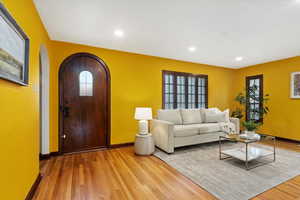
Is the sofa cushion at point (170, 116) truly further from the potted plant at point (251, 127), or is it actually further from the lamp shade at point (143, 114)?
the potted plant at point (251, 127)

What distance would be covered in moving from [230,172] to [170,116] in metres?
1.81

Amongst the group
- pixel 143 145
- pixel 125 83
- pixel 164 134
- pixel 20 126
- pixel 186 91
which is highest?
pixel 125 83

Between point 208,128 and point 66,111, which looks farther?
point 208,128

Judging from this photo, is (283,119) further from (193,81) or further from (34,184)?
(34,184)

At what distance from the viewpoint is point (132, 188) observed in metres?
1.95

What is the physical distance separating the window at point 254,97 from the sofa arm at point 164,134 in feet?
10.9

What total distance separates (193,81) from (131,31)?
289cm

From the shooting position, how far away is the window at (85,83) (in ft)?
10.9

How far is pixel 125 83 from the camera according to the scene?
3752mm

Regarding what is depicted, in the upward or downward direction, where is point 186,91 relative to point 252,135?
upward

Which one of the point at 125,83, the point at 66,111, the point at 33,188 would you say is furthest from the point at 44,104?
the point at 125,83

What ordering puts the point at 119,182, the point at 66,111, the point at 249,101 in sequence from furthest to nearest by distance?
the point at 249,101
the point at 66,111
the point at 119,182

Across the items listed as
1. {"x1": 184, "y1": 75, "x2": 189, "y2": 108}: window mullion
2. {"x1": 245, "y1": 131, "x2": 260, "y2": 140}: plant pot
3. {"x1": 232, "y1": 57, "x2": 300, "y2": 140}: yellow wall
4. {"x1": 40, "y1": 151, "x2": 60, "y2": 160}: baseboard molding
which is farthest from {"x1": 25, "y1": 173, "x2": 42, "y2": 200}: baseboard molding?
{"x1": 232, "y1": 57, "x2": 300, "y2": 140}: yellow wall

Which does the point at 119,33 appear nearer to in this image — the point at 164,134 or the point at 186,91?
the point at 164,134
